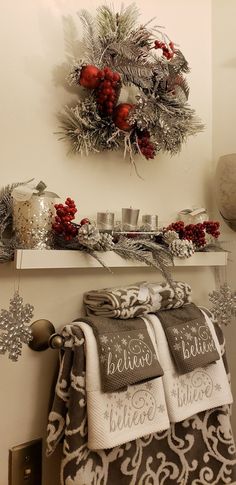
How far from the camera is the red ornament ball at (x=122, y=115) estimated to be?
0.92 m

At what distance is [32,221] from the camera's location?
0.78 m

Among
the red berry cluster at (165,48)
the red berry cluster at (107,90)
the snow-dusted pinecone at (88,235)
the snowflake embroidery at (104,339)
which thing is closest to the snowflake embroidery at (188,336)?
the snowflake embroidery at (104,339)

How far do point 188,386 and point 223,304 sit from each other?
0.28 m

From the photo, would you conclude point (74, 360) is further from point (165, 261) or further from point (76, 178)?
point (76, 178)

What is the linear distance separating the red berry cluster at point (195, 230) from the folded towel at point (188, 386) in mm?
235

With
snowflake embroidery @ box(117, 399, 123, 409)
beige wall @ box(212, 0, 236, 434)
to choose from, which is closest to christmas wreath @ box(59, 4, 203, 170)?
beige wall @ box(212, 0, 236, 434)

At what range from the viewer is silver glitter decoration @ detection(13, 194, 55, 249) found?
78 cm

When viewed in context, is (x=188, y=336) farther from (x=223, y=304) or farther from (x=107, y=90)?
(x=107, y=90)

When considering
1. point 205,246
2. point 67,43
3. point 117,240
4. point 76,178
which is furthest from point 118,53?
point 205,246

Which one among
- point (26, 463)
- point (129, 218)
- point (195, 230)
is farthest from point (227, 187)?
point (26, 463)

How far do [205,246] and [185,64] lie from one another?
0.51 m

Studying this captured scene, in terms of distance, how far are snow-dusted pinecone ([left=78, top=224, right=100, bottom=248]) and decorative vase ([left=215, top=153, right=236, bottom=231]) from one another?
0.49m

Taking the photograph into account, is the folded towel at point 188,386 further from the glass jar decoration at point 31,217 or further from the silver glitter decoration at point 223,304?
the glass jar decoration at point 31,217

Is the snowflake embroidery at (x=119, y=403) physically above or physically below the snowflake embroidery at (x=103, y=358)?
below
